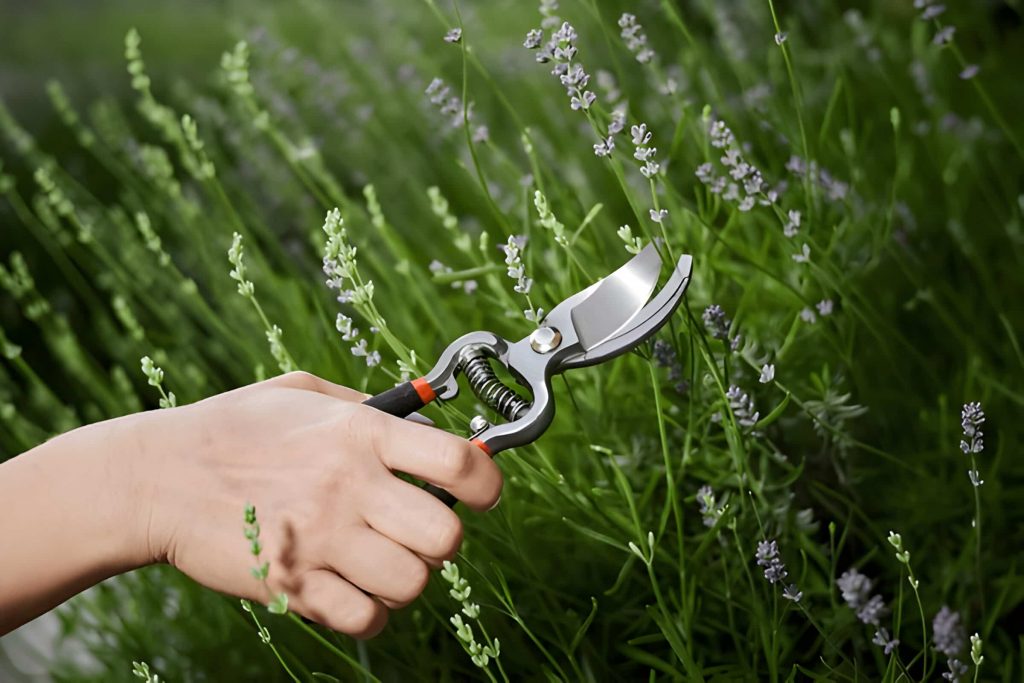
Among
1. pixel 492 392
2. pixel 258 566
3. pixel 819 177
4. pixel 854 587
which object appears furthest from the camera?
pixel 819 177

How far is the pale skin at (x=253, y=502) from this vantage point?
828mm

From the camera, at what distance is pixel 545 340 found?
0.97 metres

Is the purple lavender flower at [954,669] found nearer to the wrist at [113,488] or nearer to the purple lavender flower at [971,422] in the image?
the purple lavender flower at [971,422]

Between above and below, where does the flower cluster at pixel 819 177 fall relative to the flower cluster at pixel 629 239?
below

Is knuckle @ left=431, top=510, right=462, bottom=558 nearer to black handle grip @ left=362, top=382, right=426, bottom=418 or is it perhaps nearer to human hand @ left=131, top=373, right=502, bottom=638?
A: human hand @ left=131, top=373, right=502, bottom=638

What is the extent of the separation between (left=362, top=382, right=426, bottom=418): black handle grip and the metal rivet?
0.38ft

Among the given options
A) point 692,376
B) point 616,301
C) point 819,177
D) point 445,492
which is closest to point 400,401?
point 445,492

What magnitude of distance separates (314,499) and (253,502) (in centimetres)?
5

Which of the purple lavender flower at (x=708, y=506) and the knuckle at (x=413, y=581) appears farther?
the purple lavender flower at (x=708, y=506)

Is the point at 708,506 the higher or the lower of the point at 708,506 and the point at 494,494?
the lower

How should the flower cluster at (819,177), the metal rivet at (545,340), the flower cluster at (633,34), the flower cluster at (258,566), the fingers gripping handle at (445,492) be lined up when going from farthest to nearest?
the flower cluster at (819,177), the flower cluster at (633,34), the metal rivet at (545,340), the fingers gripping handle at (445,492), the flower cluster at (258,566)

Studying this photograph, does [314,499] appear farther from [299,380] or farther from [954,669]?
[954,669]

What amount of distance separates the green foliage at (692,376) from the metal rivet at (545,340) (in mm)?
17

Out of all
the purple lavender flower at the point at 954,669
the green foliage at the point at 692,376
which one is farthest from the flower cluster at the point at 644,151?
the purple lavender flower at the point at 954,669
